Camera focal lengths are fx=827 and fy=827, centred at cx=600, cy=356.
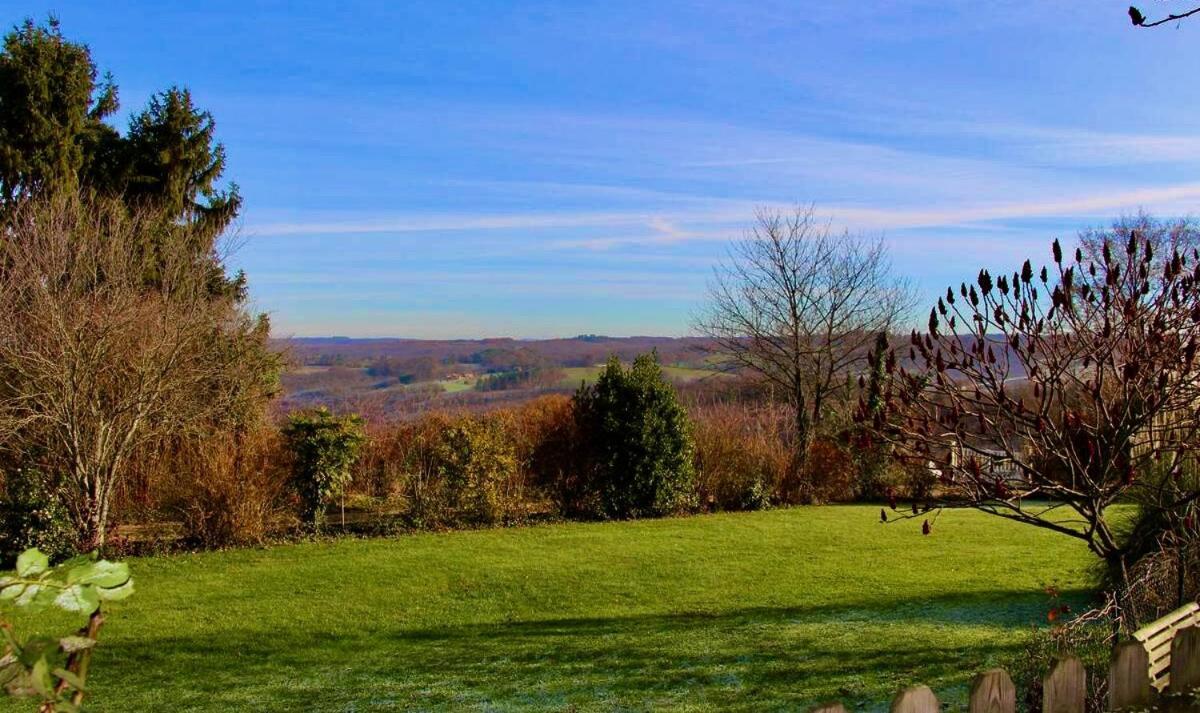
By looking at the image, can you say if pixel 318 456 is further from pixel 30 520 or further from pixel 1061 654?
pixel 1061 654

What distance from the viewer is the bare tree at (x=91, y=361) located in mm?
10211

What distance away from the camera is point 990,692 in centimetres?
178

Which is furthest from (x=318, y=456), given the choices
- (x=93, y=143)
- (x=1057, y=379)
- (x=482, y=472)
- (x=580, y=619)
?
(x=1057, y=379)

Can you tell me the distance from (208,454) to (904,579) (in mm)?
8943

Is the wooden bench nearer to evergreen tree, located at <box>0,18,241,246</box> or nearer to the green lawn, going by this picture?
the green lawn

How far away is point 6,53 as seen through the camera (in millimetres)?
14359

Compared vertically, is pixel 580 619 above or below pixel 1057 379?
below

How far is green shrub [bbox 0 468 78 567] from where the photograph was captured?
10023mm

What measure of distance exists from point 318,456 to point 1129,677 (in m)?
10.6

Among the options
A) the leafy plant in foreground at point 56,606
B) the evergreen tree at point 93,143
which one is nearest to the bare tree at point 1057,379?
the leafy plant in foreground at point 56,606

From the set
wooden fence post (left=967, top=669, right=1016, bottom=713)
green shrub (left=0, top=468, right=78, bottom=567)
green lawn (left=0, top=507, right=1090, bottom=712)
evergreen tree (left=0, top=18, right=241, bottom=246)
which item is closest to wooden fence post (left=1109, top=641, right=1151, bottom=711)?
wooden fence post (left=967, top=669, right=1016, bottom=713)

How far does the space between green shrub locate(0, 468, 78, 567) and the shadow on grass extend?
4459 millimetres

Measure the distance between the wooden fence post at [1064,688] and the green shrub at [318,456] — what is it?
34.5ft

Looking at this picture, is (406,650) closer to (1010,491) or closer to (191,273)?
(1010,491)
